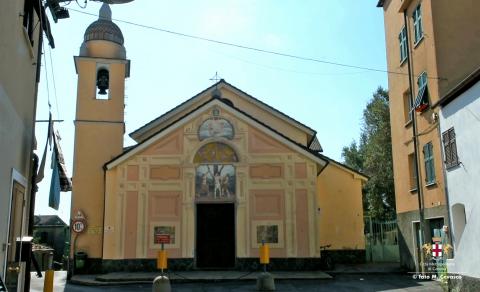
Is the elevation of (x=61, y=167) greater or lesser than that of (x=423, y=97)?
lesser

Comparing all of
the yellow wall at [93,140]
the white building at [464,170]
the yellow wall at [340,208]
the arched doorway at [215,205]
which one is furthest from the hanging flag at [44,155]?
the yellow wall at [340,208]

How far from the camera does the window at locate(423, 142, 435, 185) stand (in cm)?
1730

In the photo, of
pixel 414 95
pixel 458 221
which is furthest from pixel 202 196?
pixel 458 221

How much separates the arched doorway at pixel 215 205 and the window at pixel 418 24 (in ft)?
28.5

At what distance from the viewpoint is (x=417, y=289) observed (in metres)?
15.4

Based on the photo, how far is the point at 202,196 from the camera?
2180 centimetres

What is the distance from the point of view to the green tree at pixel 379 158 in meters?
42.6

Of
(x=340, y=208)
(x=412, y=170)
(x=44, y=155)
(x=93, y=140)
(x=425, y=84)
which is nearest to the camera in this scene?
(x=44, y=155)

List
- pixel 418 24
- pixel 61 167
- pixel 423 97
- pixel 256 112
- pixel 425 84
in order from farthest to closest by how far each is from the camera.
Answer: pixel 256 112 → pixel 418 24 → pixel 425 84 → pixel 423 97 → pixel 61 167

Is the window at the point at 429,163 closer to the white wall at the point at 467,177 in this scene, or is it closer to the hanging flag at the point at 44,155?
the white wall at the point at 467,177

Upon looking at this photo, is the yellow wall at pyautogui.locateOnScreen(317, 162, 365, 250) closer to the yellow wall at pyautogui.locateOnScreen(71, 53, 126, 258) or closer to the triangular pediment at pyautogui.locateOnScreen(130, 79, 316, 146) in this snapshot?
the triangular pediment at pyautogui.locateOnScreen(130, 79, 316, 146)

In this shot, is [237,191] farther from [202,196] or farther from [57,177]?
[57,177]

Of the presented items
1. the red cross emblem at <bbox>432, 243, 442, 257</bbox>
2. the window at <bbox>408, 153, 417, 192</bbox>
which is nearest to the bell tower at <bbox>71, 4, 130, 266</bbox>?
the window at <bbox>408, 153, 417, 192</bbox>

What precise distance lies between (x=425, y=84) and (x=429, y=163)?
107 inches
